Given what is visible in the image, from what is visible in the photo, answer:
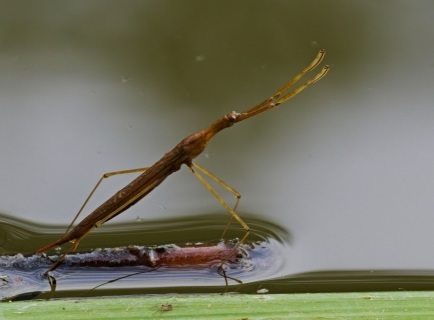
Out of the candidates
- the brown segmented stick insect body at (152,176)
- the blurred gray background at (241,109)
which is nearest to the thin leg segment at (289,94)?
the brown segmented stick insect body at (152,176)

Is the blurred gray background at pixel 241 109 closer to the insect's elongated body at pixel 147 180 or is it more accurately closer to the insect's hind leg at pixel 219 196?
the insect's hind leg at pixel 219 196

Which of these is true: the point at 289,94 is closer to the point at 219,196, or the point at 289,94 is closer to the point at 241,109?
the point at 219,196

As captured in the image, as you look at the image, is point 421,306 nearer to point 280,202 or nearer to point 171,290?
point 171,290

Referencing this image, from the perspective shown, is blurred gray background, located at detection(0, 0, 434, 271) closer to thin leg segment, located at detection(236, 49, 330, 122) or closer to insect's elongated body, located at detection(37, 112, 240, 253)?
insect's elongated body, located at detection(37, 112, 240, 253)

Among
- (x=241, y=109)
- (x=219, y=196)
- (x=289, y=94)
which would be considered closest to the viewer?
(x=289, y=94)

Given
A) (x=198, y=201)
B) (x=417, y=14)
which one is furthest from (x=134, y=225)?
A: (x=417, y=14)

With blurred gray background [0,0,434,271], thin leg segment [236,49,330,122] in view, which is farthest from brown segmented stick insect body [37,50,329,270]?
blurred gray background [0,0,434,271]

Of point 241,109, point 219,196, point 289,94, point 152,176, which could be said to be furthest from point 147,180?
point 241,109

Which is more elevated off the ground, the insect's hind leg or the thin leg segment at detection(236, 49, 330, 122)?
the thin leg segment at detection(236, 49, 330, 122)
